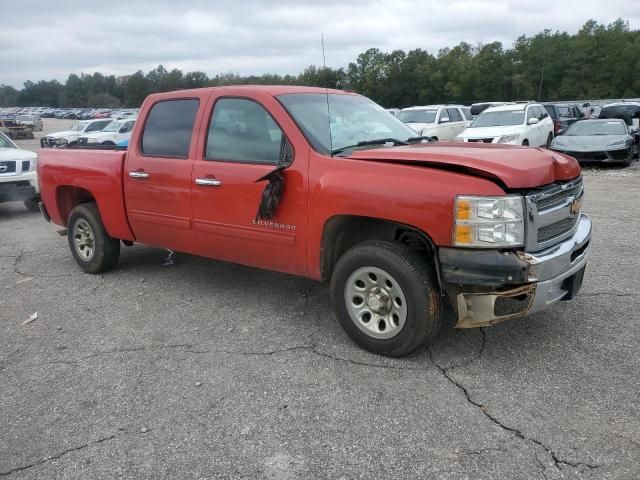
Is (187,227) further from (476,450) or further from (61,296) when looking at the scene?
(476,450)

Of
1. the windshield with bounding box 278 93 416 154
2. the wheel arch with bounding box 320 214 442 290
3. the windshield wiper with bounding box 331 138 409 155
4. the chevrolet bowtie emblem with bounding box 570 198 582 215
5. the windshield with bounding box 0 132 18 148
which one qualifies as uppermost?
the windshield with bounding box 278 93 416 154

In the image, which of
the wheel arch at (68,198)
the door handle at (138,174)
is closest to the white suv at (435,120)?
the wheel arch at (68,198)

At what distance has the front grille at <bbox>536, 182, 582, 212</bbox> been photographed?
3.43m

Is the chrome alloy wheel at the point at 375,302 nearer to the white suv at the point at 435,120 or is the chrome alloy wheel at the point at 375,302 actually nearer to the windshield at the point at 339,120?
the windshield at the point at 339,120

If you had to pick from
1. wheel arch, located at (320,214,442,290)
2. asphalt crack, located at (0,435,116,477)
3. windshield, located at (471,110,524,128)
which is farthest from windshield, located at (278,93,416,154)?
windshield, located at (471,110,524,128)

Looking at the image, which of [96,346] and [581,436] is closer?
[581,436]

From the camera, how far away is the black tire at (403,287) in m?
3.47

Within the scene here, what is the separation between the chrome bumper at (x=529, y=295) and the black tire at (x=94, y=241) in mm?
3960

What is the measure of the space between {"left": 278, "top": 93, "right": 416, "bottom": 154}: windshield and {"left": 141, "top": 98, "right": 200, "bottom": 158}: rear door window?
101 cm

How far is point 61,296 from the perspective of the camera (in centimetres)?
533

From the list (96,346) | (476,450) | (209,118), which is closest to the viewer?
(476,450)

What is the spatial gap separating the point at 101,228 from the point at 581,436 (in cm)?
482

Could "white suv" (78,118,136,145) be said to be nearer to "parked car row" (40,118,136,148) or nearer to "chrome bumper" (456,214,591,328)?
"parked car row" (40,118,136,148)

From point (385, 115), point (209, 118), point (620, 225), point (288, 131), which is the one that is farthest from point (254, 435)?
point (620, 225)
